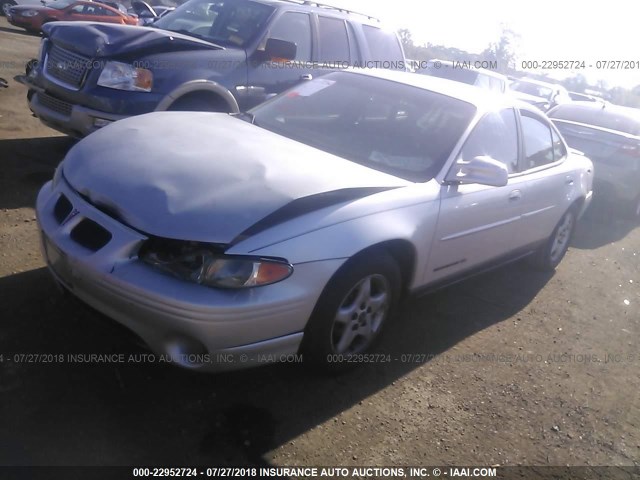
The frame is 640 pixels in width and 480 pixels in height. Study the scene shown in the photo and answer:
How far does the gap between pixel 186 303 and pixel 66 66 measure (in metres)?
3.91

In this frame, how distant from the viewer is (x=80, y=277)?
2756 millimetres

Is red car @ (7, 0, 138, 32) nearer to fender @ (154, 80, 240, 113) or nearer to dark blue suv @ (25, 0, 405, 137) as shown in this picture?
dark blue suv @ (25, 0, 405, 137)

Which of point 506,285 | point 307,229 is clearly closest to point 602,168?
point 506,285

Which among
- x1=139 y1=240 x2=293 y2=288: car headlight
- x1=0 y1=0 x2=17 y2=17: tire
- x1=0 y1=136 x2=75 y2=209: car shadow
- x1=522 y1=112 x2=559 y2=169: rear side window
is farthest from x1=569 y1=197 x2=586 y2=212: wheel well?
x1=0 y1=0 x2=17 y2=17: tire

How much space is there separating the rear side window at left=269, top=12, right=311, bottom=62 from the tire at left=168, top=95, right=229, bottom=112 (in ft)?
3.39

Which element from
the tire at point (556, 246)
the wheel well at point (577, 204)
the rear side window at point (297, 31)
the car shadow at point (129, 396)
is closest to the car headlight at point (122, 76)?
the rear side window at point (297, 31)

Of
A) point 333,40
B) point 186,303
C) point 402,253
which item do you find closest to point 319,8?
point 333,40

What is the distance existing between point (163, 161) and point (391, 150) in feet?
4.83

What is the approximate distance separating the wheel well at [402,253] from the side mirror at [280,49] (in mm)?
3166

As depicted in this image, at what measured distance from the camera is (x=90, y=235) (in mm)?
2824

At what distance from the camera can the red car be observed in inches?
741

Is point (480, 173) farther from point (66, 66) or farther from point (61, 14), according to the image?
point (61, 14)

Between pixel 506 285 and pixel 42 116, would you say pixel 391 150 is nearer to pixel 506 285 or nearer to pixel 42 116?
pixel 506 285

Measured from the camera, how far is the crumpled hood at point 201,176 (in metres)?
2.70
